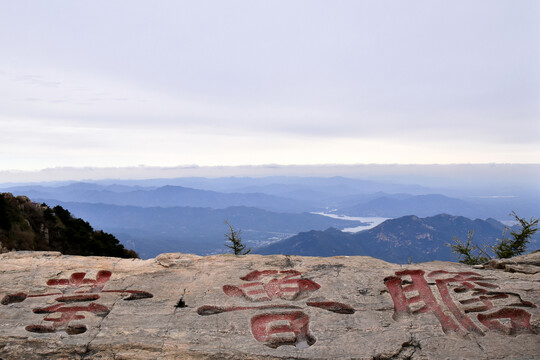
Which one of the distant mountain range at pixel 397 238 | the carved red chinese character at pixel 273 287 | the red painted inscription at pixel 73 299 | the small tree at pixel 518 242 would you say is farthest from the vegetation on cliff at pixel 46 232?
the distant mountain range at pixel 397 238

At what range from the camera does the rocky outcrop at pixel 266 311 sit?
6.14m

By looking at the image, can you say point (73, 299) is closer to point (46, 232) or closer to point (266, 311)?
point (266, 311)

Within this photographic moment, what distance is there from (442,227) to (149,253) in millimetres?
152785

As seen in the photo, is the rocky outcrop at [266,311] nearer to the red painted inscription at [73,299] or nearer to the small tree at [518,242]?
the red painted inscription at [73,299]

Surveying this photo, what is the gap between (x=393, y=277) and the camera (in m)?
8.63

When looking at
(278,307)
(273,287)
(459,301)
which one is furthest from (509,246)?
(278,307)

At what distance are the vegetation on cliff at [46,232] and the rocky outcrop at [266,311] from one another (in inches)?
469

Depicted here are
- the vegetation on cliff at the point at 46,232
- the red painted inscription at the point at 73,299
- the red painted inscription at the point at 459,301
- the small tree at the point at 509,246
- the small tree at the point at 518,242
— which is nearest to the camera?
the red painted inscription at the point at 459,301

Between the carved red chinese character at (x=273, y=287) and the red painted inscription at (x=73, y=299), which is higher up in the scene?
the carved red chinese character at (x=273, y=287)

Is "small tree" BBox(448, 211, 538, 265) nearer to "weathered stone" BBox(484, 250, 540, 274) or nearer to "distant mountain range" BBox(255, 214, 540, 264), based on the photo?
"weathered stone" BBox(484, 250, 540, 274)

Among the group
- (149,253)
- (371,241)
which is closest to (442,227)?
(371,241)

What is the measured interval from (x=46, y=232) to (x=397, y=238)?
151 metres

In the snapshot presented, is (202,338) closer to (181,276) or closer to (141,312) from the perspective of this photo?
(141,312)

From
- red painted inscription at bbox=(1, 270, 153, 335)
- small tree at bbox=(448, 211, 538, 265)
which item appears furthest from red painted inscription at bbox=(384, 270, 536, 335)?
small tree at bbox=(448, 211, 538, 265)
